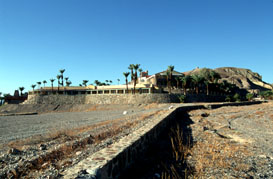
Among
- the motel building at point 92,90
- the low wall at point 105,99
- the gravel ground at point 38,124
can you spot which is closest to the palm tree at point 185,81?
the low wall at point 105,99

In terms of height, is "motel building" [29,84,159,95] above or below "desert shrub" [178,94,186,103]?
above

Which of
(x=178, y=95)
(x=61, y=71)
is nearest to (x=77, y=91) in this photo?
(x=61, y=71)

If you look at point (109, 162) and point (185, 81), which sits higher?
point (185, 81)

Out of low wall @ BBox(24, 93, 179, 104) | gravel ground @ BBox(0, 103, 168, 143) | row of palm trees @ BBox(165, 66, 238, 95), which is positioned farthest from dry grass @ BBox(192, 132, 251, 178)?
row of palm trees @ BBox(165, 66, 238, 95)

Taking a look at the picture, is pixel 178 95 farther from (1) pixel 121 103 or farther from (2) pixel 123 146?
(2) pixel 123 146

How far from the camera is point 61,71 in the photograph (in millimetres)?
85938

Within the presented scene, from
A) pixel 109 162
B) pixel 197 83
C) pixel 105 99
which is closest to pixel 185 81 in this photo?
pixel 197 83

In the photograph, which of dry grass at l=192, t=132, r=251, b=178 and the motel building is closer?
dry grass at l=192, t=132, r=251, b=178

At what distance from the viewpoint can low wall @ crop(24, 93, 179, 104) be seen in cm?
5988

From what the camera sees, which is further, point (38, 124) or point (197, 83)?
point (197, 83)

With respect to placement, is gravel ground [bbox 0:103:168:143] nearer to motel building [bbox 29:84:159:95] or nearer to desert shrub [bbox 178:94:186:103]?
desert shrub [bbox 178:94:186:103]

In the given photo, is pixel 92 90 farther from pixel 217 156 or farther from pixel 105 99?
pixel 217 156

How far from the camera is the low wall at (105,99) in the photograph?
59.9 metres

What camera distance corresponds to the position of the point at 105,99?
65.9 meters
